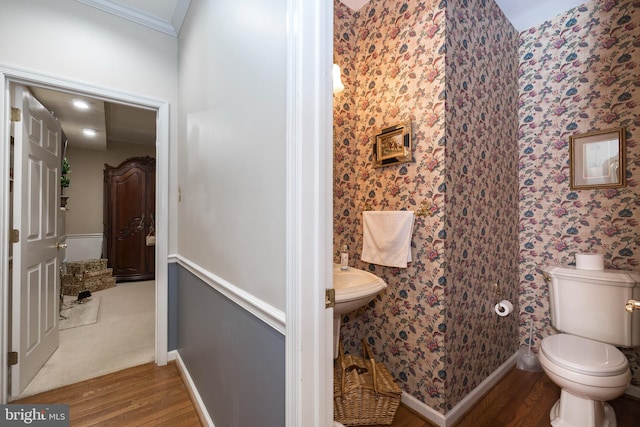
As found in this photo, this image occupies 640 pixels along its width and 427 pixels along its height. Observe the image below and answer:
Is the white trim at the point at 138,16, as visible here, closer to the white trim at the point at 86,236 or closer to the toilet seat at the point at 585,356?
the toilet seat at the point at 585,356

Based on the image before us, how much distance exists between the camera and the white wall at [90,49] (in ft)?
5.52

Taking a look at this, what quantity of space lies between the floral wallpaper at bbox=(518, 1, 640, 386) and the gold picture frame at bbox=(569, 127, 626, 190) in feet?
0.14

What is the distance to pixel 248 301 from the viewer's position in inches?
40.4

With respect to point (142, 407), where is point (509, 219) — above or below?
above

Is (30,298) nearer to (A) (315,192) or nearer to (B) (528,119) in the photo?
(A) (315,192)

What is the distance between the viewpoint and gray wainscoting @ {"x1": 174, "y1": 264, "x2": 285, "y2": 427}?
3.01ft

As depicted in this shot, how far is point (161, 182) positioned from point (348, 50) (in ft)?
5.94

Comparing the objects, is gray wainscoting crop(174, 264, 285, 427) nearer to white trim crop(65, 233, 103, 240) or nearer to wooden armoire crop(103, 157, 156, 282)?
wooden armoire crop(103, 157, 156, 282)

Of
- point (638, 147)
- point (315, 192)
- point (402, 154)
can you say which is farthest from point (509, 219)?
point (315, 192)

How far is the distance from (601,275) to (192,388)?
107 inches

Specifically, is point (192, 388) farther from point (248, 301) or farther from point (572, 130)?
point (572, 130)

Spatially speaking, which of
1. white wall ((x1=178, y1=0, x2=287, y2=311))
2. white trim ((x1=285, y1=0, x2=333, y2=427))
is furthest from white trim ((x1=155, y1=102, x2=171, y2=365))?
white trim ((x1=285, y1=0, x2=333, y2=427))

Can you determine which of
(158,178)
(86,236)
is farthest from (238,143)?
(86,236)

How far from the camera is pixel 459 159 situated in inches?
64.9
